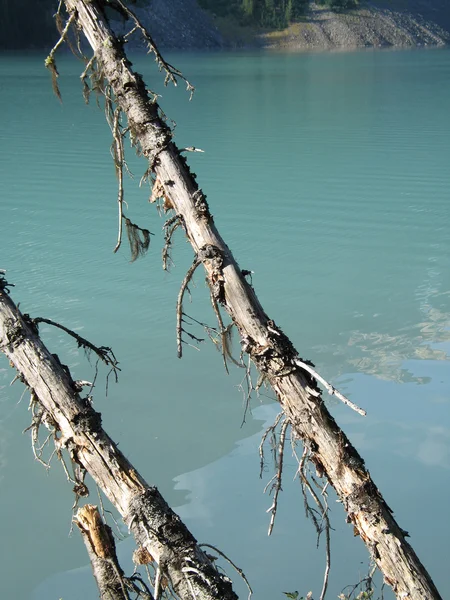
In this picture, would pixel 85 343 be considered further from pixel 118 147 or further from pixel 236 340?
pixel 236 340

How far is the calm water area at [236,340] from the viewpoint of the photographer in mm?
5371

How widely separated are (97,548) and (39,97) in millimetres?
30937

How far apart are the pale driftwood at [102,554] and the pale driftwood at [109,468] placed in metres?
0.11

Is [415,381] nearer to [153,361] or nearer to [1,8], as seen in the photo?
[153,361]

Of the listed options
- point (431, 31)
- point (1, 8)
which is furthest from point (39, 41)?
point (431, 31)

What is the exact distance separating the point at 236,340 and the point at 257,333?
4.56m

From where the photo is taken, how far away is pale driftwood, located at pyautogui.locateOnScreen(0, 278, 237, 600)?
2984mm

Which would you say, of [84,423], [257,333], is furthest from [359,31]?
[84,423]

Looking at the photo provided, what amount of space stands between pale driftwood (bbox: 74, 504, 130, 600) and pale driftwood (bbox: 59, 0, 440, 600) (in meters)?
0.93

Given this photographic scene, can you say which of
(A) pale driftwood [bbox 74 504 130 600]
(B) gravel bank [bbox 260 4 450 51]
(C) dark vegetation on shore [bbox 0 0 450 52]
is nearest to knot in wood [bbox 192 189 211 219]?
(A) pale driftwood [bbox 74 504 130 600]

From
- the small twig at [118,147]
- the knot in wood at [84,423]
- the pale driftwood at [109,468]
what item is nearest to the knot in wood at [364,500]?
the pale driftwood at [109,468]

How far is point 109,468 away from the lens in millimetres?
3178

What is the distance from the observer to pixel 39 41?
2869 inches

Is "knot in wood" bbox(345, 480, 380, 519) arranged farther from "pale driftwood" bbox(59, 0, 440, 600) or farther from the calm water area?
the calm water area
